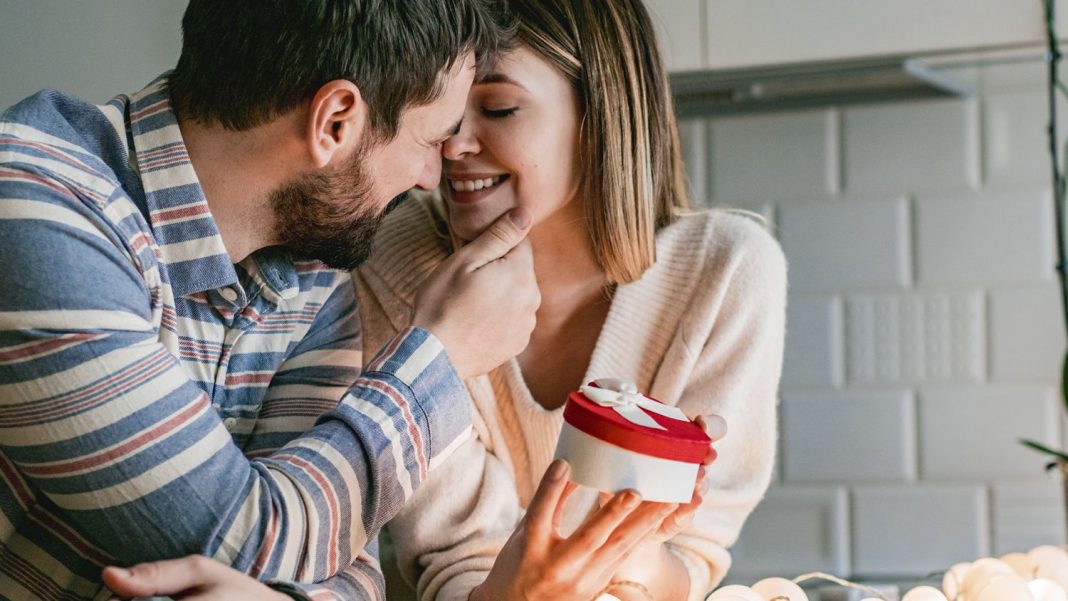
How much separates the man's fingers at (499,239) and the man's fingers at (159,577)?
0.43 metres

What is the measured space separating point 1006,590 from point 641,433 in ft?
1.10

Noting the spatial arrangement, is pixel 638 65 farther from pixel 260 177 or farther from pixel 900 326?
pixel 900 326

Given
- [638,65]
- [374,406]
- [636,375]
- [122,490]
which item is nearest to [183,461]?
[122,490]

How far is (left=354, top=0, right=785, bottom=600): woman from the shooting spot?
1.25 meters

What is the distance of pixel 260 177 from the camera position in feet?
3.38

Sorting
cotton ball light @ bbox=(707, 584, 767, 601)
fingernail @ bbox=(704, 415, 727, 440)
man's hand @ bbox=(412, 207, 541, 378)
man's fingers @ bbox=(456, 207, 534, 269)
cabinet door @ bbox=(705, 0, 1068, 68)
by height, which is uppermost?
cabinet door @ bbox=(705, 0, 1068, 68)

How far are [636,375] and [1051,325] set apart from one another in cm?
118

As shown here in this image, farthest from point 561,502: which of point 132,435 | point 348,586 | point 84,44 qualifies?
point 84,44

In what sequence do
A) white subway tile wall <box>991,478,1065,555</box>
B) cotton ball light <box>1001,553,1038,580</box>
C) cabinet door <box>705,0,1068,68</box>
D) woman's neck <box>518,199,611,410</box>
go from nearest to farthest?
cotton ball light <box>1001,553,1038,580</box> → woman's neck <box>518,199,611,410</box> → cabinet door <box>705,0,1068,68</box> → white subway tile wall <box>991,478,1065,555</box>

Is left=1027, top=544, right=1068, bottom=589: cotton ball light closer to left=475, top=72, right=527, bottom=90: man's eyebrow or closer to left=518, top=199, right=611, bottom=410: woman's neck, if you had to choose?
left=518, top=199, right=611, bottom=410: woman's neck

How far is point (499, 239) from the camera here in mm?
1180

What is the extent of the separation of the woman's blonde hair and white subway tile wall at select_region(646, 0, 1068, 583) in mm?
932

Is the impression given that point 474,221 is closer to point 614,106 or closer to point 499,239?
point 499,239

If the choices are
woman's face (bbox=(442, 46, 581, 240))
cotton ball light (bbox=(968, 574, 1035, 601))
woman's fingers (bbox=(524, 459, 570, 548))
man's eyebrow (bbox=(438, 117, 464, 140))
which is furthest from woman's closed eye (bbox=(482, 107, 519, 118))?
cotton ball light (bbox=(968, 574, 1035, 601))
